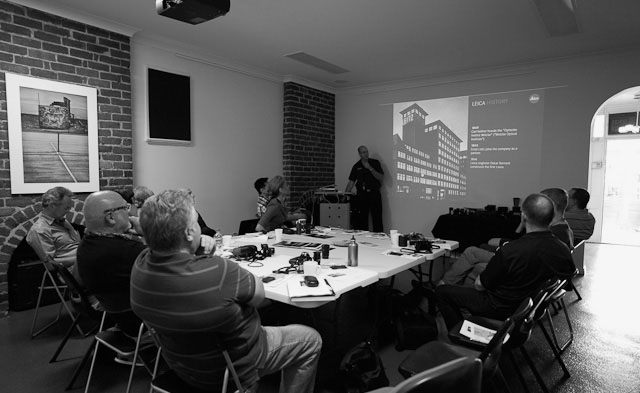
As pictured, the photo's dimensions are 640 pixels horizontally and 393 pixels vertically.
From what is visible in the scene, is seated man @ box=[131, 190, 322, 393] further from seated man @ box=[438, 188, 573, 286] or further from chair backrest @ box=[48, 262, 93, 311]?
seated man @ box=[438, 188, 573, 286]

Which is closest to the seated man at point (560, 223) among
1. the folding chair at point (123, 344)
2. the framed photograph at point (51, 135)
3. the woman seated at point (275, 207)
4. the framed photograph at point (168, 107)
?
the woman seated at point (275, 207)

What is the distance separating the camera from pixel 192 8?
2.60 metres

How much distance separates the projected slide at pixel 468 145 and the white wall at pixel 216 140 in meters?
2.31

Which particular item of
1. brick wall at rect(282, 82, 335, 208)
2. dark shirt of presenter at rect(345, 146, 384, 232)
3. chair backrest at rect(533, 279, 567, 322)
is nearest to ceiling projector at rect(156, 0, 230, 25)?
chair backrest at rect(533, 279, 567, 322)

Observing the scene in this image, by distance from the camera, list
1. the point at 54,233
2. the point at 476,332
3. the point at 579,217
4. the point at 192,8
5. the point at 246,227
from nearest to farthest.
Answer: the point at 476,332, the point at 192,8, the point at 54,233, the point at 579,217, the point at 246,227

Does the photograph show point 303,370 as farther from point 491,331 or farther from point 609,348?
point 609,348

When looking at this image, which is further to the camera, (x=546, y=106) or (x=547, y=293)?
(x=546, y=106)

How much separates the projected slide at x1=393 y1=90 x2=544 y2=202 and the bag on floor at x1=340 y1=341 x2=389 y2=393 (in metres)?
4.53

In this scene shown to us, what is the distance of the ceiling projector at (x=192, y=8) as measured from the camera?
2561 mm

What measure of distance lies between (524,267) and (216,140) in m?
4.35

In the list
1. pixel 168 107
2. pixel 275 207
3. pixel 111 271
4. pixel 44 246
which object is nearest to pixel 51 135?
pixel 44 246

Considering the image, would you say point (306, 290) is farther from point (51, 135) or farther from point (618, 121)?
point (618, 121)

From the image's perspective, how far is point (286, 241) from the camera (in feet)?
10.9

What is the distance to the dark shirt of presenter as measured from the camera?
22.0 ft
